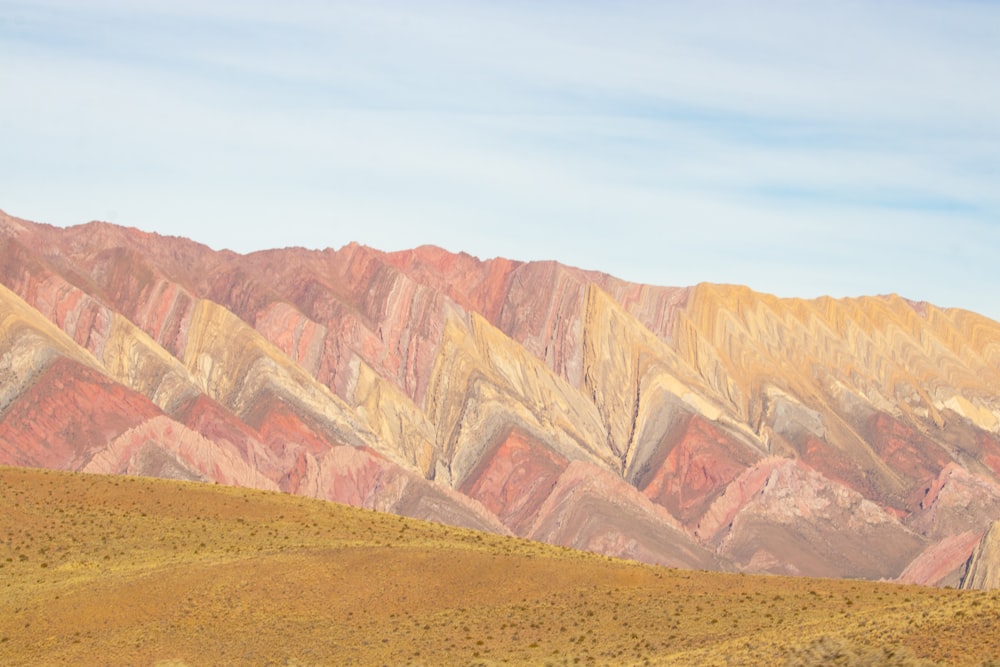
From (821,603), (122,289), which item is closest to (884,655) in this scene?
(821,603)

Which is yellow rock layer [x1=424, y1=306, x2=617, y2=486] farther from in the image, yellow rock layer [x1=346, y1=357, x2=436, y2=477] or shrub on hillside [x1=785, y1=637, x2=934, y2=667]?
shrub on hillside [x1=785, y1=637, x2=934, y2=667]

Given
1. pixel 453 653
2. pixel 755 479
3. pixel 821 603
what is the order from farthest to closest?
pixel 755 479 < pixel 821 603 < pixel 453 653

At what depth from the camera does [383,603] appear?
199ft

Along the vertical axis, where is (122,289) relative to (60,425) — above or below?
above

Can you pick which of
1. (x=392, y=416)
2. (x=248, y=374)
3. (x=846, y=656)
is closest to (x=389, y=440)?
(x=392, y=416)

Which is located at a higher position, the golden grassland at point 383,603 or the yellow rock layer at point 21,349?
the yellow rock layer at point 21,349

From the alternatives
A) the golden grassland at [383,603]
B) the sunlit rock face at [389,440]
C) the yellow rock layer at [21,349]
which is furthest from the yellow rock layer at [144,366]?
the golden grassland at [383,603]

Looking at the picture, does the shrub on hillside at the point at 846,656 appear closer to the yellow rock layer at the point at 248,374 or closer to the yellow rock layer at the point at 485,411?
the yellow rock layer at the point at 248,374

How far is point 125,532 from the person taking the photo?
2795 inches

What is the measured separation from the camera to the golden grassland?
5153 centimetres

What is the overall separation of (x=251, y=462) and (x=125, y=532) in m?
93.3

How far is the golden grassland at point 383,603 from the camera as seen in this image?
5153cm

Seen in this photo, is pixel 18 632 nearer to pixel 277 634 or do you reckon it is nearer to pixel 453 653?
pixel 277 634

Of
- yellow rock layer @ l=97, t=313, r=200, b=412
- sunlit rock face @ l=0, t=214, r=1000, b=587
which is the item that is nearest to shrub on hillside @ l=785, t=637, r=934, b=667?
sunlit rock face @ l=0, t=214, r=1000, b=587
